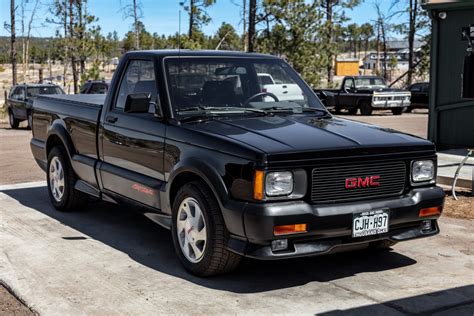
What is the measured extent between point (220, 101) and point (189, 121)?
524mm

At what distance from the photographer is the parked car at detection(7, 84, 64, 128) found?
74.8 ft

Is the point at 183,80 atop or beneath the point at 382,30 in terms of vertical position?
beneath

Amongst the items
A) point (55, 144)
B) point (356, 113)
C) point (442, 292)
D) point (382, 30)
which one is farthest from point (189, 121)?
point (382, 30)

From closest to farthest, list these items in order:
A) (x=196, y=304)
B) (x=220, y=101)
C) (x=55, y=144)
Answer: (x=196, y=304) < (x=220, y=101) < (x=55, y=144)

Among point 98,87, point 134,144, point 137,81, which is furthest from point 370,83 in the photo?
point 134,144

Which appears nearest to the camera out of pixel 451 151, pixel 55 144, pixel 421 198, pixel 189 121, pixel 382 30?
pixel 421 198

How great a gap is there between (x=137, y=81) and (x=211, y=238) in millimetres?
2295

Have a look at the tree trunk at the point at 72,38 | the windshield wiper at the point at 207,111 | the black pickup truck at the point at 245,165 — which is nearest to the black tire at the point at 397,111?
the tree trunk at the point at 72,38

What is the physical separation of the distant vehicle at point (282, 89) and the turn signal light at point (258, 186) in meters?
1.76

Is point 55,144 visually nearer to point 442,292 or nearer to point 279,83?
point 279,83

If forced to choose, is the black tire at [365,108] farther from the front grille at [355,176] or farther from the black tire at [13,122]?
the front grille at [355,176]

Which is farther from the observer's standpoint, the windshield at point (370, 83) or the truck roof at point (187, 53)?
the windshield at point (370, 83)

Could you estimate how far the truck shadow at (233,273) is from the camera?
548 centimetres

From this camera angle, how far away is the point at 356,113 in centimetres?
2972
